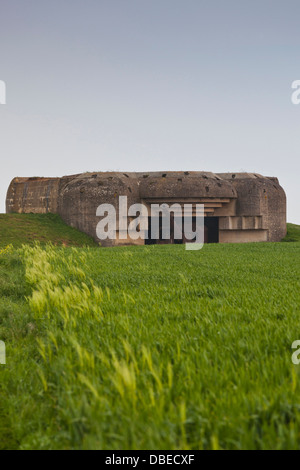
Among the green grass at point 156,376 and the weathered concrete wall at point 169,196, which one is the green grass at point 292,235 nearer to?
the weathered concrete wall at point 169,196

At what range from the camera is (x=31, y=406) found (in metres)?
2.96

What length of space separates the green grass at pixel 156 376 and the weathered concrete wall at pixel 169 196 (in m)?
28.0

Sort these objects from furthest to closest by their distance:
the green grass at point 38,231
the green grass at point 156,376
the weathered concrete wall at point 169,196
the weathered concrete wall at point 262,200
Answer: the weathered concrete wall at point 262,200 → the weathered concrete wall at point 169,196 → the green grass at point 38,231 → the green grass at point 156,376

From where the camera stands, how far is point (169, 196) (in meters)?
33.0

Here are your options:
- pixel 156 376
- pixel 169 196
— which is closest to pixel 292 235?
pixel 169 196

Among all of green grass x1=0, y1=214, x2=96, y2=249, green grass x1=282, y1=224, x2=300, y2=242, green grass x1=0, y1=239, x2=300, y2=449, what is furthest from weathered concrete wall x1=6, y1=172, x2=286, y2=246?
green grass x1=0, y1=239, x2=300, y2=449

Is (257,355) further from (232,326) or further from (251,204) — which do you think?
(251,204)

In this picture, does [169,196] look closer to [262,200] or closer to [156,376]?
[262,200]

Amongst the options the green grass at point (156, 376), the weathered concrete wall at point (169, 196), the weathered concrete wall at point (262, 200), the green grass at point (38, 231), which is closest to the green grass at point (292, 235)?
the weathered concrete wall at point (262, 200)

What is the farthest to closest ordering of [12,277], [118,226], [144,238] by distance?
[144,238] → [118,226] → [12,277]

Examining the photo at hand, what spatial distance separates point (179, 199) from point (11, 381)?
99.8 ft

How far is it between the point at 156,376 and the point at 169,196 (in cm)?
3106

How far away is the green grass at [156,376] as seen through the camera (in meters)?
2.07

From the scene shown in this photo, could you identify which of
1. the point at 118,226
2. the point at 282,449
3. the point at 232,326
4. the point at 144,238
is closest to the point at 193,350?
the point at 232,326
